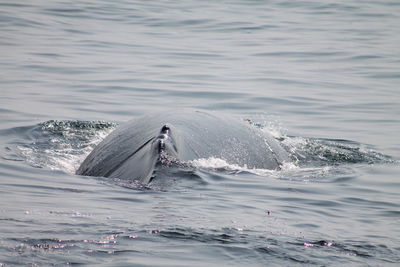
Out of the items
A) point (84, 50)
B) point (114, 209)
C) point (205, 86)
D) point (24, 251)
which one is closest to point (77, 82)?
point (205, 86)

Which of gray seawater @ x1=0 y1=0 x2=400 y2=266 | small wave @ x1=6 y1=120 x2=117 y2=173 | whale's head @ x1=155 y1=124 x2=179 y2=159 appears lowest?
small wave @ x1=6 y1=120 x2=117 y2=173

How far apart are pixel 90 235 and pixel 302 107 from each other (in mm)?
9459

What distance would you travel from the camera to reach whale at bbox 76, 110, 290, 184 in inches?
284

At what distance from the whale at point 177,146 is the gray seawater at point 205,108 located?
0.16 m

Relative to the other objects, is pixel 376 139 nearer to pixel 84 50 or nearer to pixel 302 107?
pixel 302 107

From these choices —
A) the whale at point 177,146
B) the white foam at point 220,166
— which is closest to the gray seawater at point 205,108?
the white foam at point 220,166

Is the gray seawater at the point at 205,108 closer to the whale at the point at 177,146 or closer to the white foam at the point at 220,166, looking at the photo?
the white foam at the point at 220,166

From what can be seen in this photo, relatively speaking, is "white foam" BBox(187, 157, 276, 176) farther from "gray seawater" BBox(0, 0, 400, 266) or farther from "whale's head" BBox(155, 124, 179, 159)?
"whale's head" BBox(155, 124, 179, 159)

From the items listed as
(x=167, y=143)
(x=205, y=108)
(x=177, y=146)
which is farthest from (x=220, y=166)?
(x=205, y=108)

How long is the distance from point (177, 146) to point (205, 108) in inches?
257

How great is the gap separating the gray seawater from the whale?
0.52ft

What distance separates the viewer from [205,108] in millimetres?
13883

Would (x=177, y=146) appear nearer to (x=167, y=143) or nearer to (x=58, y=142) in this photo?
(x=167, y=143)

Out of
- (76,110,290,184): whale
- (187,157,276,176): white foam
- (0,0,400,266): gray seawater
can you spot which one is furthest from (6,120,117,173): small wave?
(187,157,276,176): white foam
